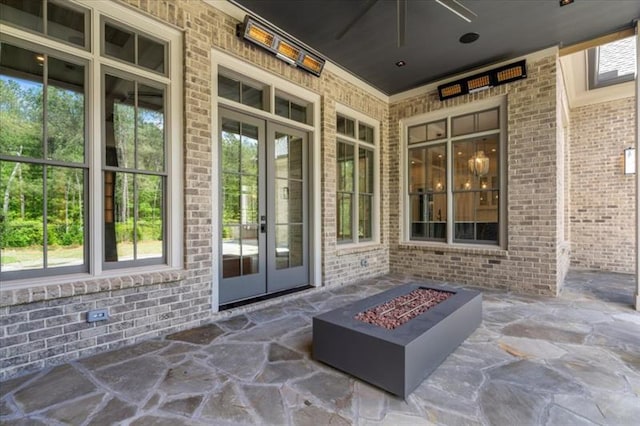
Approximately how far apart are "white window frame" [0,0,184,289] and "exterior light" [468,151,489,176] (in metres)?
4.76

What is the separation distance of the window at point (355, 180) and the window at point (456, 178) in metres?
0.82

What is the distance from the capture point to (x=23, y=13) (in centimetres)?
251

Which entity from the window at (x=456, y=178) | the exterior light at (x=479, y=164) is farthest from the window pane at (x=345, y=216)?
the exterior light at (x=479, y=164)

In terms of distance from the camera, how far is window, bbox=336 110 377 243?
557 centimetres

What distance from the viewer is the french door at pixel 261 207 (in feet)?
12.8

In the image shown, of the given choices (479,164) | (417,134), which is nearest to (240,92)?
(417,134)

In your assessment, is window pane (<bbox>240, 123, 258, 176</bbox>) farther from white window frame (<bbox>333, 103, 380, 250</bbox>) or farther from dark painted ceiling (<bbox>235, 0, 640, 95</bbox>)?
white window frame (<bbox>333, 103, 380, 250</bbox>)

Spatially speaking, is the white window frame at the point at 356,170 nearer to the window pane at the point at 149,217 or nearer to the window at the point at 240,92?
the window at the point at 240,92

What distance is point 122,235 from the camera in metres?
3.00

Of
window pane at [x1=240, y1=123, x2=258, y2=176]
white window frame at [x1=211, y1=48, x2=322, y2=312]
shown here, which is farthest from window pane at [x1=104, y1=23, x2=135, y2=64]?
window pane at [x1=240, y1=123, x2=258, y2=176]

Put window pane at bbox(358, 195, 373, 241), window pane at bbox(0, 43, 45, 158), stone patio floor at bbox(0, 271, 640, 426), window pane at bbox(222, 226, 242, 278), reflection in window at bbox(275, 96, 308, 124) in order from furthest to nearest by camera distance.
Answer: window pane at bbox(358, 195, 373, 241) → reflection in window at bbox(275, 96, 308, 124) → window pane at bbox(222, 226, 242, 278) → window pane at bbox(0, 43, 45, 158) → stone patio floor at bbox(0, 271, 640, 426)

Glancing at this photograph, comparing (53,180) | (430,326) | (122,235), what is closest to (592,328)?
(430,326)

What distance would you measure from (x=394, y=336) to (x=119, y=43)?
366 centimetres

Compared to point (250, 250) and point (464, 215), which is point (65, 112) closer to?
point (250, 250)
